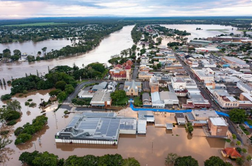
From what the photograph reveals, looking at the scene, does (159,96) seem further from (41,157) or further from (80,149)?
(41,157)

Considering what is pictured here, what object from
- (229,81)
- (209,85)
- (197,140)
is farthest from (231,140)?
(229,81)

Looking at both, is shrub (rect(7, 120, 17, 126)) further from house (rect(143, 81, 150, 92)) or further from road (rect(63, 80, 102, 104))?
house (rect(143, 81, 150, 92))

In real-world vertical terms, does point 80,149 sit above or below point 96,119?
below

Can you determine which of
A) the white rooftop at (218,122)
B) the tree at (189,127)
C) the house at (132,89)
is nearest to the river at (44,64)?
the house at (132,89)

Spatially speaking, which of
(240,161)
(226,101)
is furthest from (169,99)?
(240,161)

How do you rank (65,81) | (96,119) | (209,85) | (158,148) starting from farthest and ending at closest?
(65,81), (209,85), (96,119), (158,148)

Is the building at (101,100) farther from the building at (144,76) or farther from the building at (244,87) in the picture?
the building at (244,87)

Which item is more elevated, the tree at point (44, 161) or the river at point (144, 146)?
the tree at point (44, 161)
